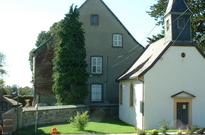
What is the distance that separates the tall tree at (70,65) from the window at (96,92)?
5.42 m

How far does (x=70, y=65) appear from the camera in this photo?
25625 mm

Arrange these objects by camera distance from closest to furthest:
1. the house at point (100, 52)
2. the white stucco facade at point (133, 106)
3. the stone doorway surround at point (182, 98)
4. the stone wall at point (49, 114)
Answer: the stone doorway surround at point (182, 98) < the white stucco facade at point (133, 106) < the stone wall at point (49, 114) < the house at point (100, 52)

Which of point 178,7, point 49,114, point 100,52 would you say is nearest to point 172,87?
point 178,7

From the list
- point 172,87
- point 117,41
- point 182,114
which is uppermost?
point 117,41

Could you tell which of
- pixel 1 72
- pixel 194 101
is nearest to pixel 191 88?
pixel 194 101

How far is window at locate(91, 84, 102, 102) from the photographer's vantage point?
1225 inches

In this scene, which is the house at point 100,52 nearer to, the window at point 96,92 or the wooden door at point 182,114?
the window at point 96,92

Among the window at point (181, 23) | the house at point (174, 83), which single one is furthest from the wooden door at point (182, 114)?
the window at point (181, 23)

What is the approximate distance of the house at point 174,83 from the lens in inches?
745

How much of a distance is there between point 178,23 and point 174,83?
4.47m

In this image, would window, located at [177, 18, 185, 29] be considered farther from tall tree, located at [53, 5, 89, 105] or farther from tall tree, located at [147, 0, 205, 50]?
tall tree, located at [53, 5, 89, 105]

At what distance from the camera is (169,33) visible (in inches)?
803

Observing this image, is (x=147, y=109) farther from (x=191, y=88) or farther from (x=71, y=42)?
(x=71, y=42)

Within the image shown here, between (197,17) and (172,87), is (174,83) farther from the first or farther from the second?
(197,17)
